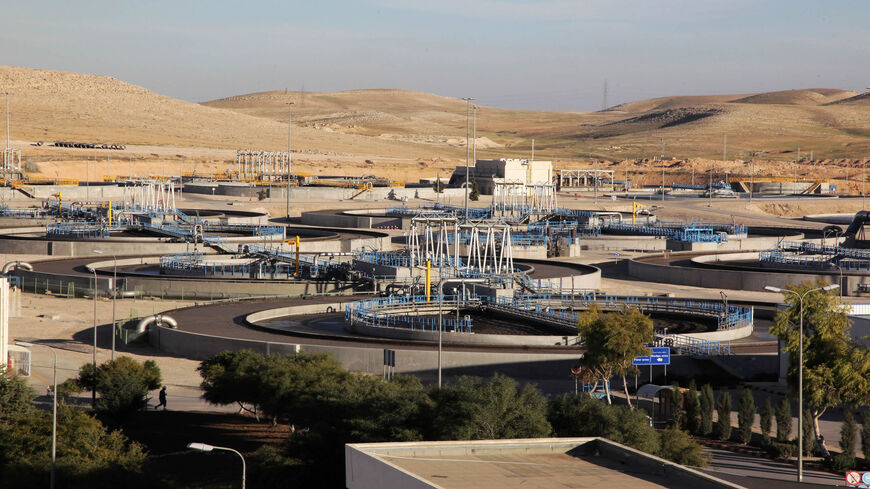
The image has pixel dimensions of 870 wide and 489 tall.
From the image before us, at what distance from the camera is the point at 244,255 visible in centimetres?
6425

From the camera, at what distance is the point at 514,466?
2133 cm

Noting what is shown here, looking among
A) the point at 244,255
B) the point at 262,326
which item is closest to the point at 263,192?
the point at 244,255

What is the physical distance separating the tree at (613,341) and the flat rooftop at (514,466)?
10010 millimetres

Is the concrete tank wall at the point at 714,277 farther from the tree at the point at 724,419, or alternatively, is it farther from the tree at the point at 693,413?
the tree at the point at 724,419

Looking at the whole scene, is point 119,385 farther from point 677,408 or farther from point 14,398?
point 677,408

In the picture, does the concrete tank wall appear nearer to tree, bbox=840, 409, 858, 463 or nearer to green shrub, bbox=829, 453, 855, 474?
tree, bbox=840, 409, 858, 463

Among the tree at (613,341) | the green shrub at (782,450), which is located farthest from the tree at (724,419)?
the tree at (613,341)

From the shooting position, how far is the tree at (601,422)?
25.1m

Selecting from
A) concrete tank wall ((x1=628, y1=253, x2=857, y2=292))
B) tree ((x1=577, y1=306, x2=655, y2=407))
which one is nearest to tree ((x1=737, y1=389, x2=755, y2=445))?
tree ((x1=577, y1=306, x2=655, y2=407))

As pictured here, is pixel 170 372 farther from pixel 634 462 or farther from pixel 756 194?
pixel 756 194

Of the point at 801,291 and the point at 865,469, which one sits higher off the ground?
the point at 801,291

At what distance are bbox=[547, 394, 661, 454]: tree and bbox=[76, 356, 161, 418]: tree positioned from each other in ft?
40.8

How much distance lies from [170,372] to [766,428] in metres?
19.3

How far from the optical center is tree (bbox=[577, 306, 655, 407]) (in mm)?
32469
